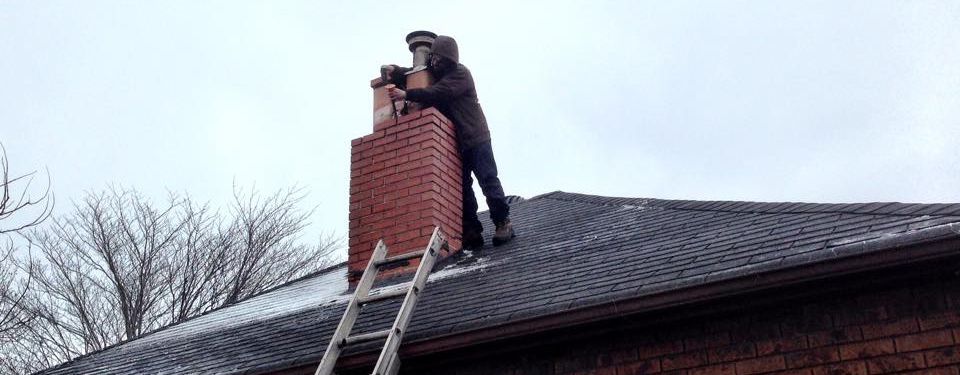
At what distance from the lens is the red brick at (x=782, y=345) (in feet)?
14.6

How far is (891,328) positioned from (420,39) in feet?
16.0

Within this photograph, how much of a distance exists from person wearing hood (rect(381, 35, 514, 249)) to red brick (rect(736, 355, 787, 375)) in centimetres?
281

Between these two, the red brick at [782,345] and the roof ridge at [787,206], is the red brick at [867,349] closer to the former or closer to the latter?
the red brick at [782,345]

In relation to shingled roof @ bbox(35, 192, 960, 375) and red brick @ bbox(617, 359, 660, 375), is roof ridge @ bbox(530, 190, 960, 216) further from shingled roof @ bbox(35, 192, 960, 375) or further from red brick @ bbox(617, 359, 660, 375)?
red brick @ bbox(617, 359, 660, 375)

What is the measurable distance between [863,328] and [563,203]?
3.96 m

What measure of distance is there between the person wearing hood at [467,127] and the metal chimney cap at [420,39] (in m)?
0.34

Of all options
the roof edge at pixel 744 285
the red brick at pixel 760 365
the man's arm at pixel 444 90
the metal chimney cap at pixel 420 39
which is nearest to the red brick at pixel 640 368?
the roof edge at pixel 744 285

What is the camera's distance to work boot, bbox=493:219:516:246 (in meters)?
7.07

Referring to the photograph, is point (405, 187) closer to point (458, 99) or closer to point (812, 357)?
point (458, 99)

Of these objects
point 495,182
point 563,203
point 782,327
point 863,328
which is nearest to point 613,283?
point 782,327

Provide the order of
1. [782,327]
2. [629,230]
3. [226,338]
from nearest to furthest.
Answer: [782,327], [629,230], [226,338]

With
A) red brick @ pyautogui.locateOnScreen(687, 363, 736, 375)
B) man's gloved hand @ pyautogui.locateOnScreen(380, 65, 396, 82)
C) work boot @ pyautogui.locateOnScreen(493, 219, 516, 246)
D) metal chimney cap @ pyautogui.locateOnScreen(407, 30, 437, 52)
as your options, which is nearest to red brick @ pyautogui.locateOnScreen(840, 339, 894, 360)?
red brick @ pyautogui.locateOnScreen(687, 363, 736, 375)

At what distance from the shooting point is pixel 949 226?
422cm

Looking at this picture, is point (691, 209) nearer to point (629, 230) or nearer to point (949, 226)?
point (629, 230)
